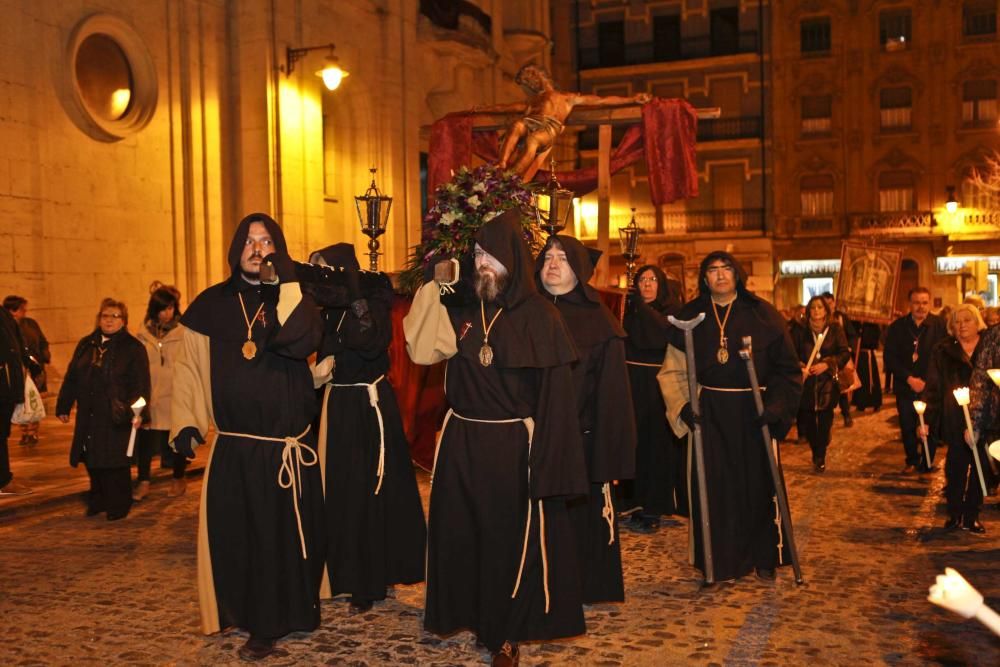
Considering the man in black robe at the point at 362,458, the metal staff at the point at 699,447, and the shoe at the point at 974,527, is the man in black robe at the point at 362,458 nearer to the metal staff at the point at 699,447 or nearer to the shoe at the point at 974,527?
the metal staff at the point at 699,447

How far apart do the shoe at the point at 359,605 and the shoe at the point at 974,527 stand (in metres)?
4.72

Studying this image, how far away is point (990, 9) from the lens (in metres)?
38.2

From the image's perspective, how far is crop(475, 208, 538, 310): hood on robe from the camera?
16.4 feet

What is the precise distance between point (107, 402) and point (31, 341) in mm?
3833

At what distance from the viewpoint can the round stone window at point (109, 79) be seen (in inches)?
548

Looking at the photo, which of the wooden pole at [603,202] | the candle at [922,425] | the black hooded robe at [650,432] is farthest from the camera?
the wooden pole at [603,202]

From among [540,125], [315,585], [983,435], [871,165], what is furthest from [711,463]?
[871,165]

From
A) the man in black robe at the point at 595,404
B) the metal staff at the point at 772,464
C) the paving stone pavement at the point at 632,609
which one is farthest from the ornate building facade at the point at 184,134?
the metal staff at the point at 772,464

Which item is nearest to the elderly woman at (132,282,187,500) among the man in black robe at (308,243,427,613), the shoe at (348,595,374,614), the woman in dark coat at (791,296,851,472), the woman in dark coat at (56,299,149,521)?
the woman in dark coat at (56,299,149,521)

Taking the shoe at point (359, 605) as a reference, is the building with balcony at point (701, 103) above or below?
above

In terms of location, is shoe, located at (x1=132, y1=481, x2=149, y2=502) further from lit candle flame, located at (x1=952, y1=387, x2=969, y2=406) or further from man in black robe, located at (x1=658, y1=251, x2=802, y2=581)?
lit candle flame, located at (x1=952, y1=387, x2=969, y2=406)

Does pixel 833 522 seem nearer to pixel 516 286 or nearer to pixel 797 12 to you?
pixel 516 286

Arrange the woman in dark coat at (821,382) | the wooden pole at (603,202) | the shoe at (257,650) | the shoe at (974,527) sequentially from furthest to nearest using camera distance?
the woman in dark coat at (821,382)
the wooden pole at (603,202)
the shoe at (974,527)
the shoe at (257,650)

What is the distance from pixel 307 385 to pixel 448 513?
3.49ft
